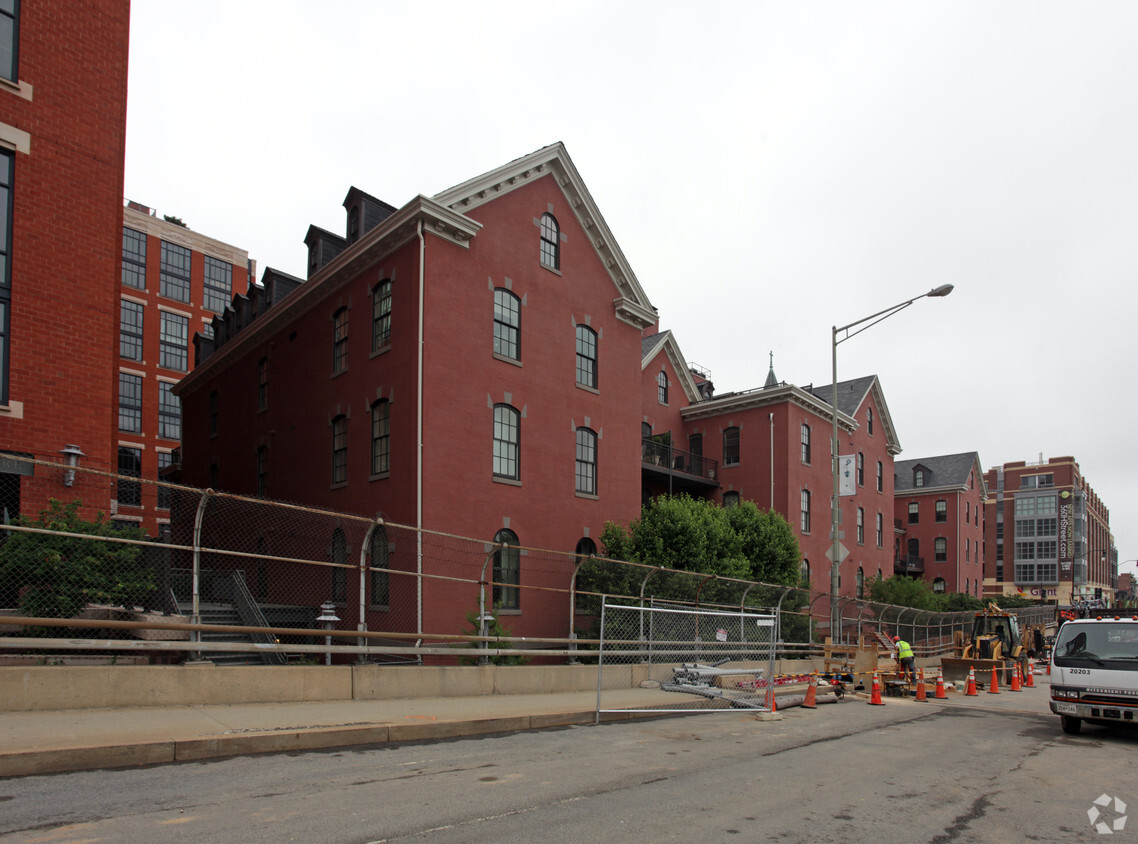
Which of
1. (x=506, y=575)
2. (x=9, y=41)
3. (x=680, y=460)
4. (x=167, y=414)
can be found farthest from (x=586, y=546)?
(x=167, y=414)

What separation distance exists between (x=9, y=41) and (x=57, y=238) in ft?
12.1

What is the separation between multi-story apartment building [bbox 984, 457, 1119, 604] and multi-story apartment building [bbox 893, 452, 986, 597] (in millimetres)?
37502

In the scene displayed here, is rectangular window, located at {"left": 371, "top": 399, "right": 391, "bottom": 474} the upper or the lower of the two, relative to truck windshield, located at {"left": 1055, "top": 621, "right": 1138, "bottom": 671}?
upper

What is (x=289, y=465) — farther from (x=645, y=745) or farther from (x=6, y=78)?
(x=645, y=745)

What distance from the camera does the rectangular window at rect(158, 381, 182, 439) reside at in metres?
56.0

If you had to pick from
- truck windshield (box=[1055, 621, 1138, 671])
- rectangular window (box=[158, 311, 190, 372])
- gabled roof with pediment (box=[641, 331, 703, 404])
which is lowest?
truck windshield (box=[1055, 621, 1138, 671])

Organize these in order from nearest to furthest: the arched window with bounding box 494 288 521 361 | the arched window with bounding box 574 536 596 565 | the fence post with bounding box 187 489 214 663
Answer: the fence post with bounding box 187 489 214 663, the arched window with bounding box 494 288 521 361, the arched window with bounding box 574 536 596 565

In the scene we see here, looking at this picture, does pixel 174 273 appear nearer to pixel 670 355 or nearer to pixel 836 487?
pixel 670 355

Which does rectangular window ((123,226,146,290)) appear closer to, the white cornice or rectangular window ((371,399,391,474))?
the white cornice

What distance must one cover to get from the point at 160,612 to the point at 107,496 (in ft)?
14.0

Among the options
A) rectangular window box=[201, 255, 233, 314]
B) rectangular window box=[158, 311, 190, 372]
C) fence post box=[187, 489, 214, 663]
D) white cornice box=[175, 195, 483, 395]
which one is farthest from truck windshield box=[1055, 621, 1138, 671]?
rectangular window box=[201, 255, 233, 314]

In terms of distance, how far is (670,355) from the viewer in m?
38.3

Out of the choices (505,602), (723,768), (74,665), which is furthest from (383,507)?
(723,768)

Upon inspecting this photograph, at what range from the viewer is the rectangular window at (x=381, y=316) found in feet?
73.0
